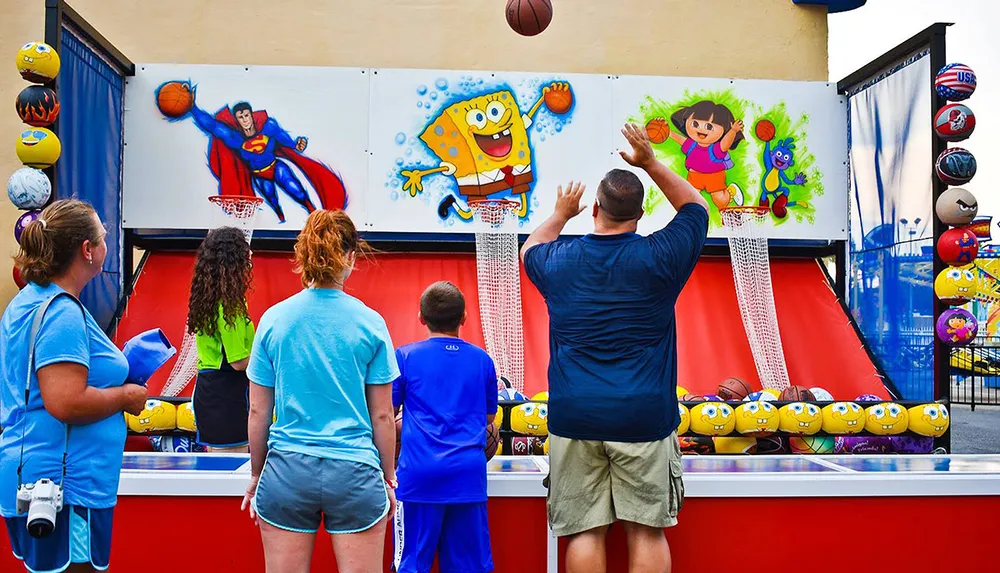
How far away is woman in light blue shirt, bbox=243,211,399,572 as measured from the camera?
7.47ft

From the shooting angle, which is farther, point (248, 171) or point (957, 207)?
point (248, 171)

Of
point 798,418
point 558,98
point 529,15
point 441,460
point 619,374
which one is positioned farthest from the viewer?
point 558,98

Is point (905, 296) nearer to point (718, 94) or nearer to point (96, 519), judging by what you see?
point (718, 94)

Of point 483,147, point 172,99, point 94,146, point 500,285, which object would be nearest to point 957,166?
point 500,285

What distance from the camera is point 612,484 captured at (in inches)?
112

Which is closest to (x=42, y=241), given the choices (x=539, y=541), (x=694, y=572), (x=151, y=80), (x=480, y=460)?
(x=480, y=460)

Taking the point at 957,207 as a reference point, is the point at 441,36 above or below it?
above

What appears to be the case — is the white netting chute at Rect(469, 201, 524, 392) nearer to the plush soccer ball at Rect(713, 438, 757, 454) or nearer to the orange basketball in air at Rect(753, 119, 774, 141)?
the plush soccer ball at Rect(713, 438, 757, 454)

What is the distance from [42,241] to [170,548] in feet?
4.90

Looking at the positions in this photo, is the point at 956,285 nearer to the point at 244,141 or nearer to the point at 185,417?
the point at 185,417

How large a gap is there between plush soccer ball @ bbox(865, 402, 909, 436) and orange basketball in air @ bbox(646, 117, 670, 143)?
2801mm

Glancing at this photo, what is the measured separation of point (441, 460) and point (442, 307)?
1.86 ft

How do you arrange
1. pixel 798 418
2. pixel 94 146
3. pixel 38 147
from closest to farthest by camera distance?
pixel 38 147
pixel 798 418
pixel 94 146

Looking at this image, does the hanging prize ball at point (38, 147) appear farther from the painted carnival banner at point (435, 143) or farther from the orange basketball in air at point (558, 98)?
the orange basketball in air at point (558, 98)
